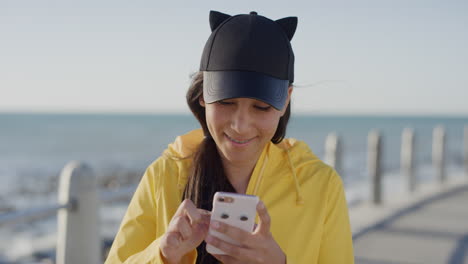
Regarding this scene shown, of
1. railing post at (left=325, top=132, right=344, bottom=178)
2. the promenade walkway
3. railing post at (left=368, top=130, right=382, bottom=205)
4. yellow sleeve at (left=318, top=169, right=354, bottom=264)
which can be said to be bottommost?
the promenade walkway

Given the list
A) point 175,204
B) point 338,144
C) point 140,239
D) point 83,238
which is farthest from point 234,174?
point 338,144

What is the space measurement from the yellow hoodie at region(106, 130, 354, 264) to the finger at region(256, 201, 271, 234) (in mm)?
320

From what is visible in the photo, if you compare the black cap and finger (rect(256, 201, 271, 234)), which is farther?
the black cap

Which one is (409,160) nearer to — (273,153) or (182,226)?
(273,153)

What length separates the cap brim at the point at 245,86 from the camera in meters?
1.80

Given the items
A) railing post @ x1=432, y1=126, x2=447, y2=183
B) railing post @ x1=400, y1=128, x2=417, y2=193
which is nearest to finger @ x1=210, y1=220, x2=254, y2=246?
railing post @ x1=400, y1=128, x2=417, y2=193

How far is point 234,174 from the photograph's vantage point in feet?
7.01

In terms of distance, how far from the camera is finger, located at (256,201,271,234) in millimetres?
1573

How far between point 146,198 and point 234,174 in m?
0.37

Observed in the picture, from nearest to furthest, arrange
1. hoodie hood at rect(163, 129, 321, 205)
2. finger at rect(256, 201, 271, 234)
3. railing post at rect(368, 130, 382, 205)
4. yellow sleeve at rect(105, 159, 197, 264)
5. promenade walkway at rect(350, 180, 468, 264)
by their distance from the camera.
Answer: finger at rect(256, 201, 271, 234)
yellow sleeve at rect(105, 159, 197, 264)
hoodie hood at rect(163, 129, 321, 205)
promenade walkway at rect(350, 180, 468, 264)
railing post at rect(368, 130, 382, 205)

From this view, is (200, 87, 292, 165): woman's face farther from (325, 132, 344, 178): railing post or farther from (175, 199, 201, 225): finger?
(325, 132, 344, 178): railing post

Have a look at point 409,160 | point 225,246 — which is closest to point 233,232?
point 225,246

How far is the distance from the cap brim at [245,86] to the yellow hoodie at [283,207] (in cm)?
34

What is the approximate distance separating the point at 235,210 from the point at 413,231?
579 cm
